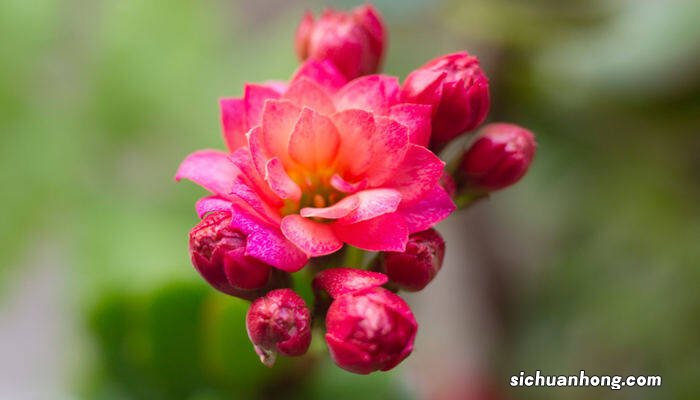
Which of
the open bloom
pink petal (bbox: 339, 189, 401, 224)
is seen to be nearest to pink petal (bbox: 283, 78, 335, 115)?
the open bloom

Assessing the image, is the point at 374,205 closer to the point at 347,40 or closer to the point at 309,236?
the point at 309,236

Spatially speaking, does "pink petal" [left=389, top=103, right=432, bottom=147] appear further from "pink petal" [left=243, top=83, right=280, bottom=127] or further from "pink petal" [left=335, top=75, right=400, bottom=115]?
"pink petal" [left=243, top=83, right=280, bottom=127]

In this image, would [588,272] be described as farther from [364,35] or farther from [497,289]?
[364,35]

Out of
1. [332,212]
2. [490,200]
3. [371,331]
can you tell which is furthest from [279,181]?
[490,200]

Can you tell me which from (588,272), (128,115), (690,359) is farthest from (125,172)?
(690,359)

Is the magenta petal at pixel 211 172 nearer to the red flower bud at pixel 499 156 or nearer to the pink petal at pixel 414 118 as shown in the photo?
the pink petal at pixel 414 118
